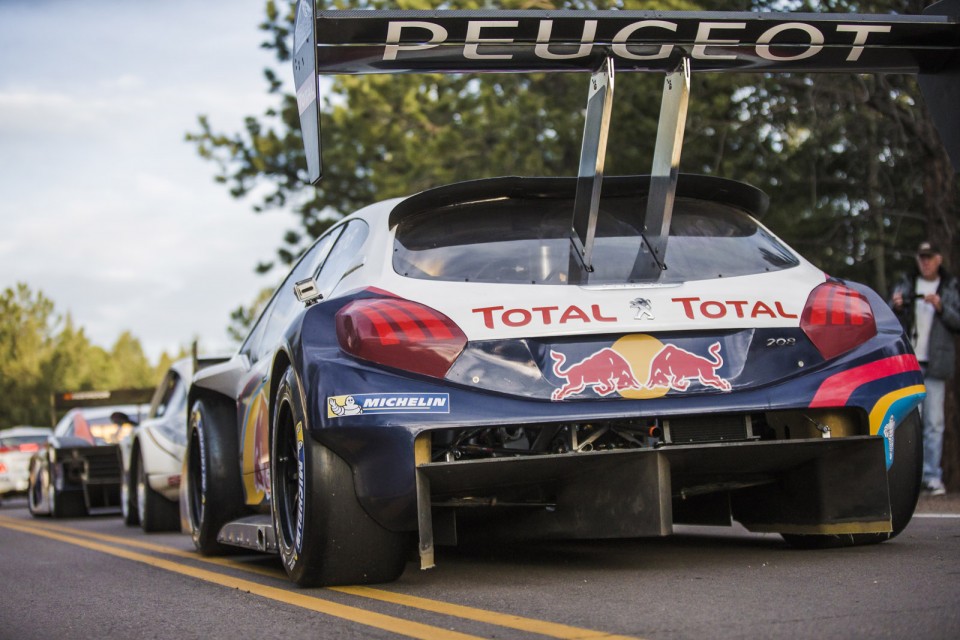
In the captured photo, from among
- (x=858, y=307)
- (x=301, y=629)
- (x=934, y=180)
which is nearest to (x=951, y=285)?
(x=934, y=180)

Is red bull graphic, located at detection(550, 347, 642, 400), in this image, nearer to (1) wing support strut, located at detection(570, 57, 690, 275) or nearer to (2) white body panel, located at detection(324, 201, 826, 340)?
(2) white body panel, located at detection(324, 201, 826, 340)

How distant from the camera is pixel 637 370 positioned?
482 centimetres

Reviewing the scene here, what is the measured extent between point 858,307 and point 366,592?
2.17m

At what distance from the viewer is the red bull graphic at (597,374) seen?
4762 millimetres

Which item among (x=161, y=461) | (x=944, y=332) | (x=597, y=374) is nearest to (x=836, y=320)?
(x=597, y=374)

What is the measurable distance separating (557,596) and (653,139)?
17.9 metres

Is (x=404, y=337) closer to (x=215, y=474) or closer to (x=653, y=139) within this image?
(x=215, y=474)

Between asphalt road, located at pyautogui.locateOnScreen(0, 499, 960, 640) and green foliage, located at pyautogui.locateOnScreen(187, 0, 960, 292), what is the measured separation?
760 cm

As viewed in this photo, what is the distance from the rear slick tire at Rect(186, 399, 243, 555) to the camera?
7023 millimetres

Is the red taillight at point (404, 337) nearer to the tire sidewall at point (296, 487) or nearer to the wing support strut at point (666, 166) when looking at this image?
the tire sidewall at point (296, 487)

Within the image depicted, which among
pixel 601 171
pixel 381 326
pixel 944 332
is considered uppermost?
pixel 601 171

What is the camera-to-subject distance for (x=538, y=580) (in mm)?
5156

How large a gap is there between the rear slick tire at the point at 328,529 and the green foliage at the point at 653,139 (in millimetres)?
8766

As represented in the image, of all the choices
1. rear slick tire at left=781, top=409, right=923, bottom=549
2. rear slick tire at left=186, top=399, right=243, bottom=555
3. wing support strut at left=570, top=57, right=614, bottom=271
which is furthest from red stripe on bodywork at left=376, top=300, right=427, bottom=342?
rear slick tire at left=186, top=399, right=243, bottom=555
